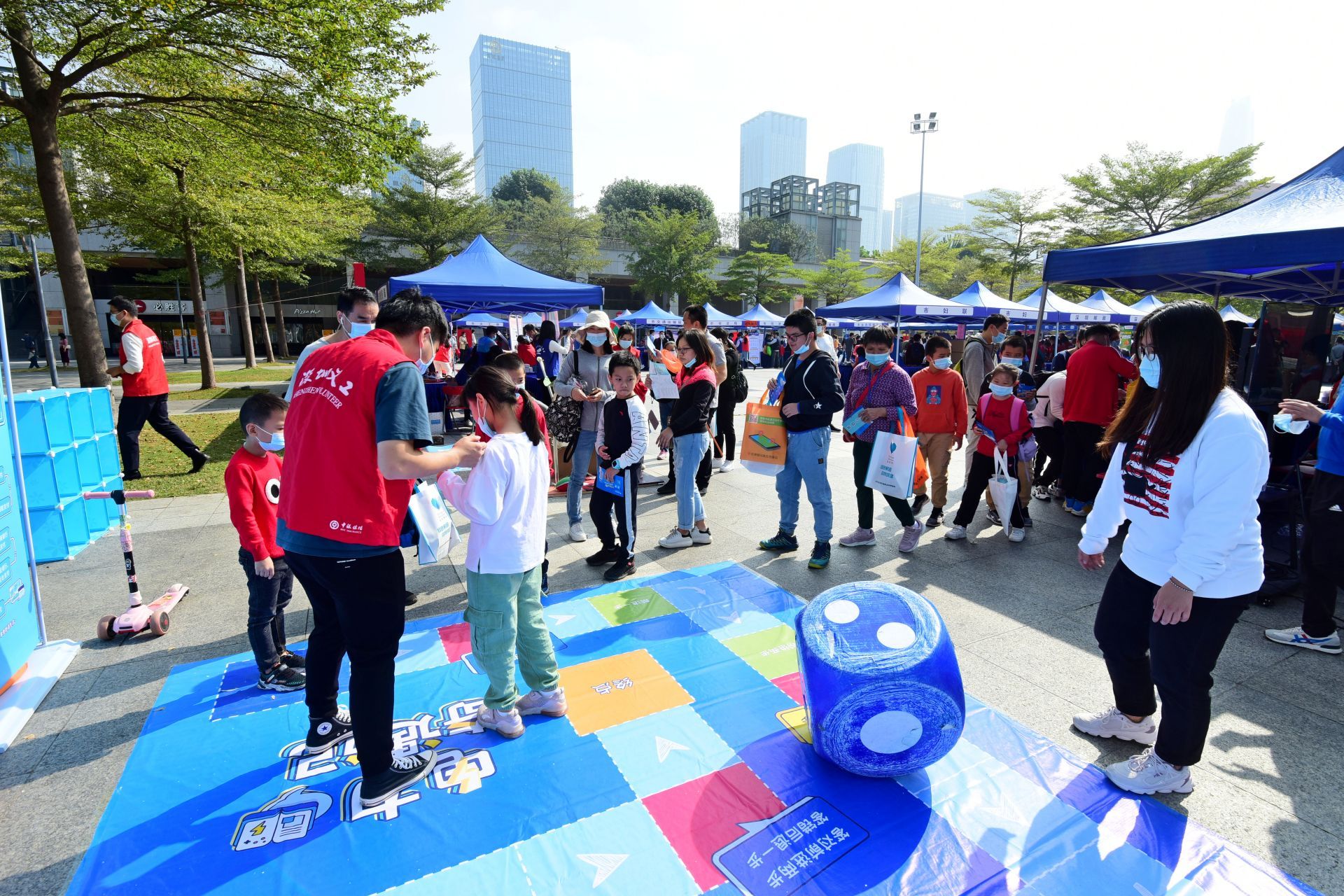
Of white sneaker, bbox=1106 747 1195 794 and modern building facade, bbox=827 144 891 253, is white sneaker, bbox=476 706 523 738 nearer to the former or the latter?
white sneaker, bbox=1106 747 1195 794

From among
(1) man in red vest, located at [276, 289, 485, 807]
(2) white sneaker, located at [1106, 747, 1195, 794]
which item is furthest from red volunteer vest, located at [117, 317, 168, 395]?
(2) white sneaker, located at [1106, 747, 1195, 794]

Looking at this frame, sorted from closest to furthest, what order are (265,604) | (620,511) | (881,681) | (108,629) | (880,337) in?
(881,681)
(265,604)
(108,629)
(620,511)
(880,337)

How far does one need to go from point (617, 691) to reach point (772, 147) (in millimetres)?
178706

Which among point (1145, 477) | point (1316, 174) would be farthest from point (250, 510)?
point (1316, 174)

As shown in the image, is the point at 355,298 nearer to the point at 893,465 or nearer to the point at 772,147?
the point at 893,465

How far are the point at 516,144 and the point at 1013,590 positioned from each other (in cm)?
12278

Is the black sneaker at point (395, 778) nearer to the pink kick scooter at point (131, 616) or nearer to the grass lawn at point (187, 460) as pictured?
the pink kick scooter at point (131, 616)

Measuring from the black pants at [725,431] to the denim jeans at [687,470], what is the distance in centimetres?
272

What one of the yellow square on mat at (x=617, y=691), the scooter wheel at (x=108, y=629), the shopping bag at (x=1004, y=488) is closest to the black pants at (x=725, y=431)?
the shopping bag at (x=1004, y=488)

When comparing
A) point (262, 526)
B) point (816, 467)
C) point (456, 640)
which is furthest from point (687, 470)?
point (262, 526)

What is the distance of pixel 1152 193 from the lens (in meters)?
28.6

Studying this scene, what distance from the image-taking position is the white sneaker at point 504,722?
9.81 ft

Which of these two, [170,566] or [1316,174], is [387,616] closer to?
[170,566]

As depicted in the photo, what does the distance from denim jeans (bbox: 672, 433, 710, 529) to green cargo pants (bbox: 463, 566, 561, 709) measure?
8.28 feet
